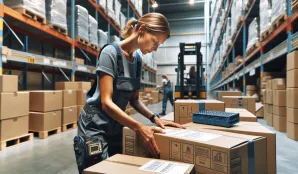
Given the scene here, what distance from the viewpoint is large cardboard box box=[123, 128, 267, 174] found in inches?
38.4

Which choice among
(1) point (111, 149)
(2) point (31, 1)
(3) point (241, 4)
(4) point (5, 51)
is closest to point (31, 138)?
(4) point (5, 51)

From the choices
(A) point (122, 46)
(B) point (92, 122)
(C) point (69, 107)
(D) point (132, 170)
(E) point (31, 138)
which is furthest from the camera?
(C) point (69, 107)

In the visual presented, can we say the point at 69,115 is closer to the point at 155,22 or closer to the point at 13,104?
the point at 13,104

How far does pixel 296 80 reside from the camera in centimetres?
336

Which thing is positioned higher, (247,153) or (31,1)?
(31,1)

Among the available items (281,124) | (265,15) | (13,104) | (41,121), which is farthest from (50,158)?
(265,15)

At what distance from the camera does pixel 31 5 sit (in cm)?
407

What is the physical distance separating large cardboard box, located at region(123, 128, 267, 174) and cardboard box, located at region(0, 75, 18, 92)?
2881mm

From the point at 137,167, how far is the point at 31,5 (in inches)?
167

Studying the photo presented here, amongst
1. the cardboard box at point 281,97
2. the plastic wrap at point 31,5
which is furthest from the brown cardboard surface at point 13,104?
the cardboard box at point 281,97

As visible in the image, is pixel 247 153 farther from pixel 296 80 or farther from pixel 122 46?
pixel 296 80

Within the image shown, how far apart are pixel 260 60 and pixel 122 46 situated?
188 inches

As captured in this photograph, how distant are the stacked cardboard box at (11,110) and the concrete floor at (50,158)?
0.83 ft

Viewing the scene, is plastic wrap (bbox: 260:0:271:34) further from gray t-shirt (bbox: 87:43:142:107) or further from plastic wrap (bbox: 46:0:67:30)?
plastic wrap (bbox: 46:0:67:30)
